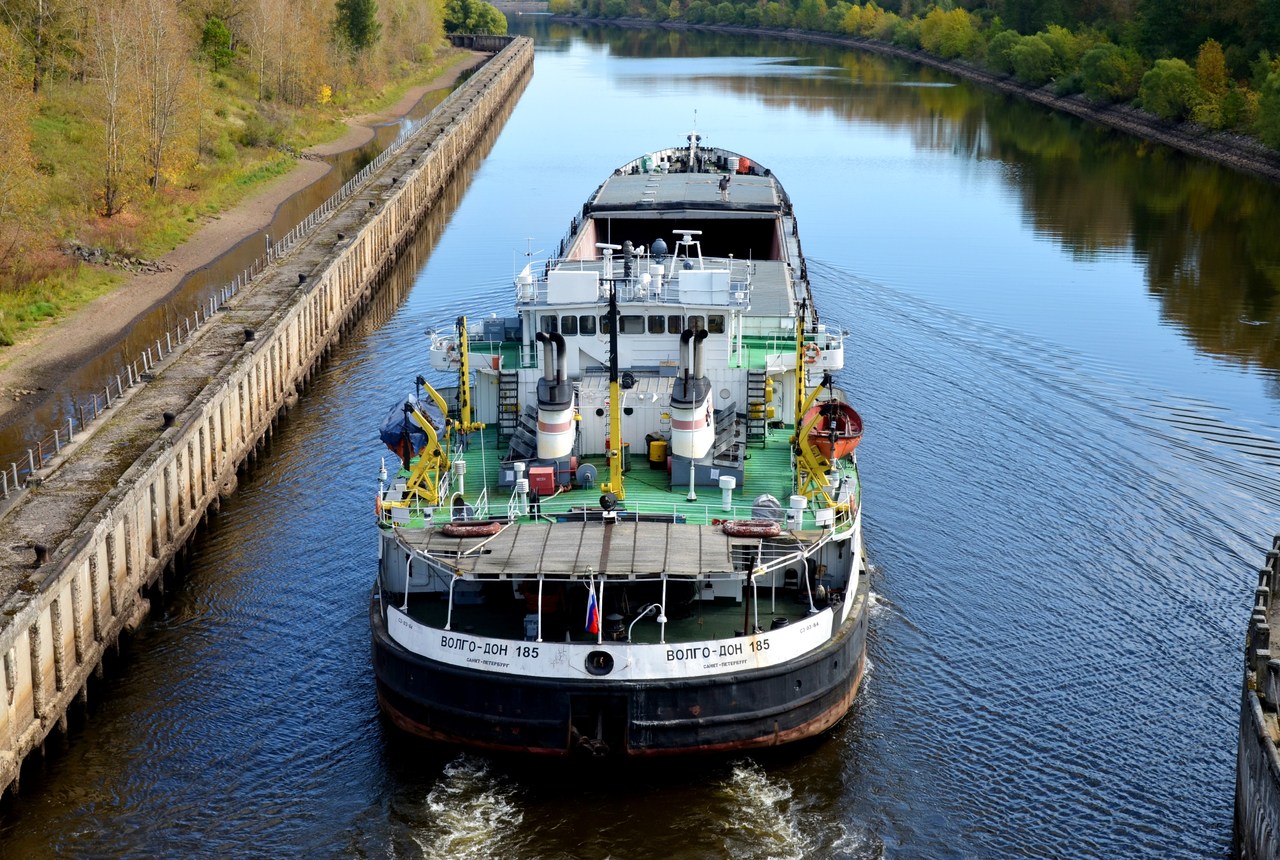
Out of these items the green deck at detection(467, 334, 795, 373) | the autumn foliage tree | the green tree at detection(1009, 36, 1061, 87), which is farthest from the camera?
the green tree at detection(1009, 36, 1061, 87)

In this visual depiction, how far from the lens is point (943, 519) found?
4172 centimetres

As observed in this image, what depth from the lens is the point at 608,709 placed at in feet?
91.6

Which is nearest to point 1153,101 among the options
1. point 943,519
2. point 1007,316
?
point 1007,316

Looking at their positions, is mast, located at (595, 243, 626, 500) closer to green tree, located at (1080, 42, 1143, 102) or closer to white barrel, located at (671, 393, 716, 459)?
white barrel, located at (671, 393, 716, 459)

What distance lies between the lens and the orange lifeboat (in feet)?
107

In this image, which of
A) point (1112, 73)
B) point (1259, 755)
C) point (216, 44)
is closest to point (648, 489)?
point (1259, 755)

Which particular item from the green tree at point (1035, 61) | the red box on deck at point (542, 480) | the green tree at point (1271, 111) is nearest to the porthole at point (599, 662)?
the red box on deck at point (542, 480)

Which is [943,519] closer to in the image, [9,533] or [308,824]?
[308,824]

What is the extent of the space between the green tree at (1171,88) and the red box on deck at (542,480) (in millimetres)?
104817

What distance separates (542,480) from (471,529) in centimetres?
271

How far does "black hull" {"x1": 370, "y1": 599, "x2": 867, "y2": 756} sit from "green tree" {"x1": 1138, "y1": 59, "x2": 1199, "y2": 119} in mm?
107020

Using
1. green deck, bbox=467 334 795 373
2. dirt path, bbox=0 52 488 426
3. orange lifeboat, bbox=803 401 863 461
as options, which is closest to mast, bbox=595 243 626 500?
orange lifeboat, bbox=803 401 863 461

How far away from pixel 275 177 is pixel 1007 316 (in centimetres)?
5320

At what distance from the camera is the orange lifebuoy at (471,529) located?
2986cm
